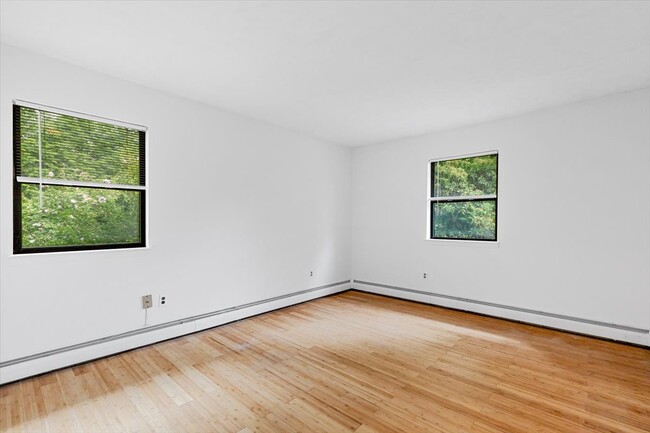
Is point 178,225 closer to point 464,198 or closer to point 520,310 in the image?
point 464,198

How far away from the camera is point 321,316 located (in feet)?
13.7

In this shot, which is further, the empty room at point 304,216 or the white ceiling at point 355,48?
the empty room at point 304,216

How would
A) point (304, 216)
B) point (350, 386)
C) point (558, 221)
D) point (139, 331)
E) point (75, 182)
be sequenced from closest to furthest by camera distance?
point (350, 386), point (75, 182), point (139, 331), point (558, 221), point (304, 216)

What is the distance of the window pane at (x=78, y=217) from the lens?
8.34 ft

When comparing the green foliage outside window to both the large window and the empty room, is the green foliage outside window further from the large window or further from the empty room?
the large window

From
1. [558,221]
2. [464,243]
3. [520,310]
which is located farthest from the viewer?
[464,243]

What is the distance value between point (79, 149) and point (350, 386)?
10.3 feet

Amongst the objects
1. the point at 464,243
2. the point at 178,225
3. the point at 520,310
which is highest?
the point at 178,225

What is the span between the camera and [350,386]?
2408mm

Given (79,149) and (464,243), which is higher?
(79,149)

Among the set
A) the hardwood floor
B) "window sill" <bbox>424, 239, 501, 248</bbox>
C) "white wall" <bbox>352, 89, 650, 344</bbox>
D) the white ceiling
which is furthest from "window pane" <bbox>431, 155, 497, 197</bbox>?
the hardwood floor

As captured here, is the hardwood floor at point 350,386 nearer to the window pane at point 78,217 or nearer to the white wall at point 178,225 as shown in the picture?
the white wall at point 178,225

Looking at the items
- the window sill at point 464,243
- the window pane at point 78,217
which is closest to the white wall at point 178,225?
the window pane at point 78,217

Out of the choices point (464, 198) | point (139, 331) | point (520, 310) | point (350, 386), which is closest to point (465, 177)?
point (464, 198)
